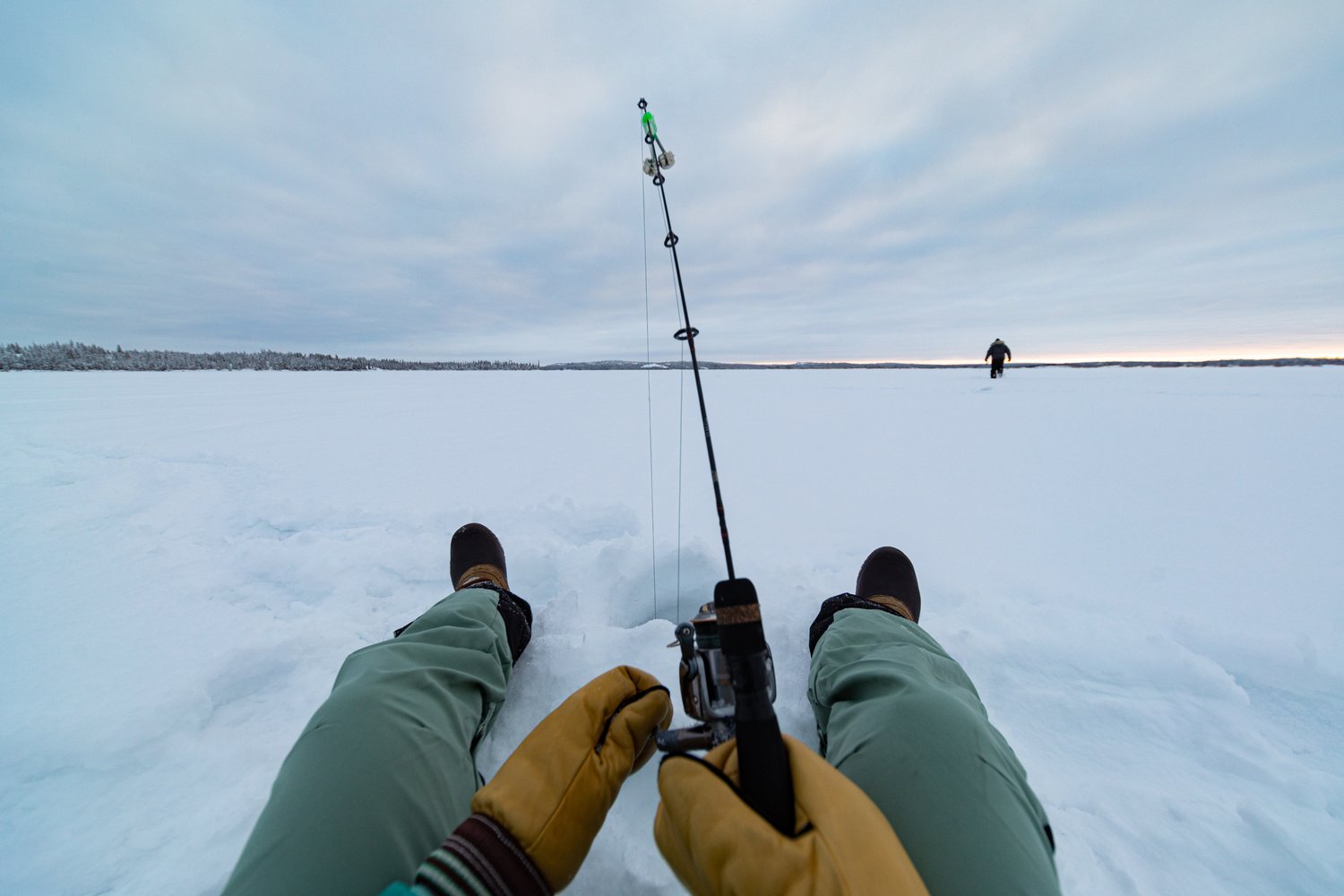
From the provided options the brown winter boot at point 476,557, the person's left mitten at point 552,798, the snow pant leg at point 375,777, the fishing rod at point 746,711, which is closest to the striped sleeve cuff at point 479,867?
the person's left mitten at point 552,798

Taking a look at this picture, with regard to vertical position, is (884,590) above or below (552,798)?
below

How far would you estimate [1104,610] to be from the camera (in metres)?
2.30

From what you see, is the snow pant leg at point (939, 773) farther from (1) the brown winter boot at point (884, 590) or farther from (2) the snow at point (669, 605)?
(1) the brown winter boot at point (884, 590)

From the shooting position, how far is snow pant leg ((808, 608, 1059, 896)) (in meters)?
0.98

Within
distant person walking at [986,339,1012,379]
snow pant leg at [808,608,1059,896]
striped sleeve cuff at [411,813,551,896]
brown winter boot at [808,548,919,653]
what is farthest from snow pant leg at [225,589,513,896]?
distant person walking at [986,339,1012,379]

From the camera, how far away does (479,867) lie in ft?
3.00

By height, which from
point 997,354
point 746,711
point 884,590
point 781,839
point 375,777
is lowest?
point 884,590

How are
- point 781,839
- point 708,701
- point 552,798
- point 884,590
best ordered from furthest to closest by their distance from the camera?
1. point 884,590
2. point 708,701
3. point 552,798
4. point 781,839

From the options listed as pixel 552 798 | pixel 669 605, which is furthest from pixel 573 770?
pixel 669 605

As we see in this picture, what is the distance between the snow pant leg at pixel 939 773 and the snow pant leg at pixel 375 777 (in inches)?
40.8

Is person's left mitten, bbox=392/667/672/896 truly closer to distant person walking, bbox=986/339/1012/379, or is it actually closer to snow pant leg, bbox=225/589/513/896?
Answer: snow pant leg, bbox=225/589/513/896

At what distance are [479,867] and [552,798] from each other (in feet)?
0.58

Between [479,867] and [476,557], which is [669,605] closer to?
[476,557]

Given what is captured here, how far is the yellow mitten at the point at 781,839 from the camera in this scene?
782 mm
